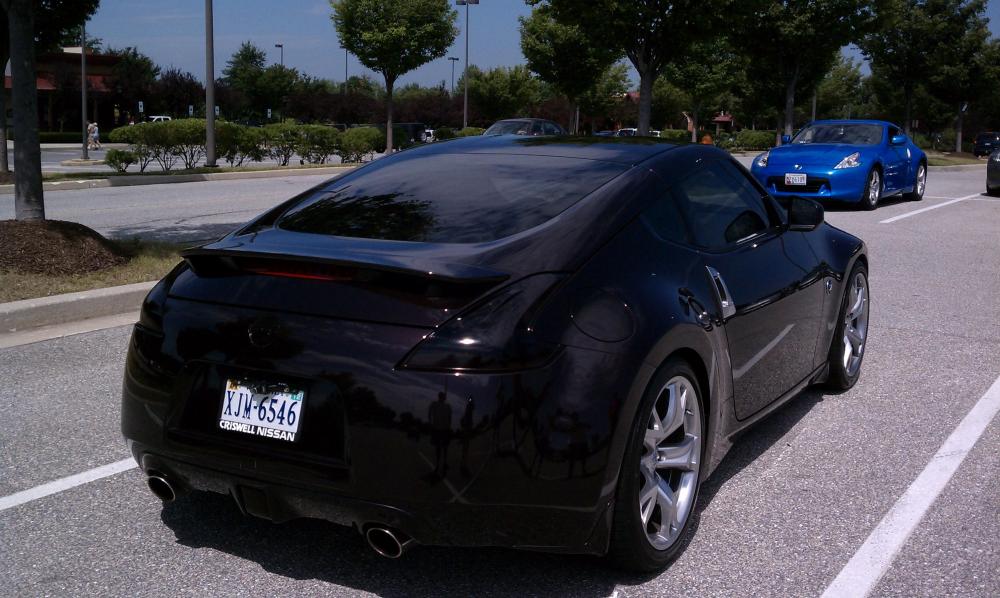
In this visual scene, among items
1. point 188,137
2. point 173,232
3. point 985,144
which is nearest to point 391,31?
point 188,137

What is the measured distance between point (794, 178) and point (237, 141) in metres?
16.6

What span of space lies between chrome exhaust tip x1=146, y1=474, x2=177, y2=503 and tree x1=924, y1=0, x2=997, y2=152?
149 ft

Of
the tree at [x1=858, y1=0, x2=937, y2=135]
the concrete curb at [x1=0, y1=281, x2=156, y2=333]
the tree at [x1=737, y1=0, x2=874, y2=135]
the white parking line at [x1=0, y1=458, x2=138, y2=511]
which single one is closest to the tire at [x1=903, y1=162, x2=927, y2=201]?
the tree at [x1=737, y1=0, x2=874, y2=135]

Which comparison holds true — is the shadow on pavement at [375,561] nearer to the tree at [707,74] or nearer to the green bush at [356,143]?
the green bush at [356,143]

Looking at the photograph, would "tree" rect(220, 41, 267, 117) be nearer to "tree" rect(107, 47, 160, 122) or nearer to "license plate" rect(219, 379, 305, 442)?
"tree" rect(107, 47, 160, 122)

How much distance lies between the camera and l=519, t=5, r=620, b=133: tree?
4134 cm

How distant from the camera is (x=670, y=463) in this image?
11.3ft

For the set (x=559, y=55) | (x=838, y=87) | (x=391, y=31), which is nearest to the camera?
(x=391, y=31)

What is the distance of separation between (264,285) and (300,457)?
0.56 metres

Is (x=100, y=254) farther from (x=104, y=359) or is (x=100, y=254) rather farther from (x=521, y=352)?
(x=521, y=352)

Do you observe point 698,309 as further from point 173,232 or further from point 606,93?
point 606,93

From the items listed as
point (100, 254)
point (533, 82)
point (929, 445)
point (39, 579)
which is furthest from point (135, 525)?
point (533, 82)

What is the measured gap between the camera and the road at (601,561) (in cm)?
333

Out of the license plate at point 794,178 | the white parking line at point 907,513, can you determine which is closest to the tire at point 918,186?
the license plate at point 794,178
